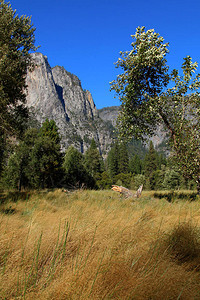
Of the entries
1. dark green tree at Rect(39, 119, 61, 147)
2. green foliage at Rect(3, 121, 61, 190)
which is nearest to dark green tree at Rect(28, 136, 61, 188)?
green foliage at Rect(3, 121, 61, 190)

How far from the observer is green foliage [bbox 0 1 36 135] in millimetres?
9891

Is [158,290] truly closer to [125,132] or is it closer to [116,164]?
[125,132]

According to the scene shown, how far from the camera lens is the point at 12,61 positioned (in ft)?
34.7

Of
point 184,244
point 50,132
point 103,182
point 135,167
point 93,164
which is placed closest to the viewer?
point 184,244

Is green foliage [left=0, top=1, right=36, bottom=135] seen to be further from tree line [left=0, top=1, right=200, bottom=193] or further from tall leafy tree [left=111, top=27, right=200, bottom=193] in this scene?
tall leafy tree [left=111, top=27, right=200, bottom=193]

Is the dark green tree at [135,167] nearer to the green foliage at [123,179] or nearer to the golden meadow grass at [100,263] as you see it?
the green foliage at [123,179]

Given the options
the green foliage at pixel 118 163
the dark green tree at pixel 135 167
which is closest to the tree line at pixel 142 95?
the green foliage at pixel 118 163

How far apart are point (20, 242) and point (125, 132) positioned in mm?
8839

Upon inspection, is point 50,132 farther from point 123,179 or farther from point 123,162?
point 123,162

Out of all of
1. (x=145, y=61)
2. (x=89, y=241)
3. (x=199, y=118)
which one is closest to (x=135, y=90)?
(x=145, y=61)

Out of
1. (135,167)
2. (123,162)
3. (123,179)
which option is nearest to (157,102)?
(123,179)

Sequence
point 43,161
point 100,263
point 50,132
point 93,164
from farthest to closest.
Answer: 1. point 93,164
2. point 50,132
3. point 43,161
4. point 100,263

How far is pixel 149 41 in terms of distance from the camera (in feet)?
31.2

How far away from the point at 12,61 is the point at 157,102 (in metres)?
7.91
